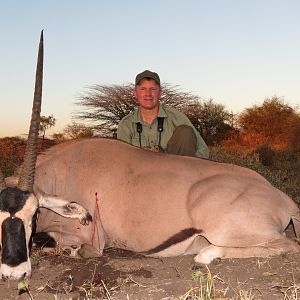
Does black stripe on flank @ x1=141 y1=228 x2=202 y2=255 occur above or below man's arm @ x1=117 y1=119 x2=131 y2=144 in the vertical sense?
below

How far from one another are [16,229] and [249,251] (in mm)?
1704

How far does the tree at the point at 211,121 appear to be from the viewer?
20.8m

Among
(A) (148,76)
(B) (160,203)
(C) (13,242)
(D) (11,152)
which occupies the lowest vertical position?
(D) (11,152)

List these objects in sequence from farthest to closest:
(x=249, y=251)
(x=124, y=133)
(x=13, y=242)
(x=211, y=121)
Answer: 1. (x=211, y=121)
2. (x=124, y=133)
3. (x=249, y=251)
4. (x=13, y=242)

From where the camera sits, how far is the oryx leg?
13.6 feet

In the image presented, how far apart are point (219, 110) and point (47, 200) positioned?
785 inches

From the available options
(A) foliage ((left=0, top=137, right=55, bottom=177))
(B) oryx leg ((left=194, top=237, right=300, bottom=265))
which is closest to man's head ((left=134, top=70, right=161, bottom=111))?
(B) oryx leg ((left=194, top=237, right=300, bottom=265))

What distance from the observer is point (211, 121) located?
2267 cm

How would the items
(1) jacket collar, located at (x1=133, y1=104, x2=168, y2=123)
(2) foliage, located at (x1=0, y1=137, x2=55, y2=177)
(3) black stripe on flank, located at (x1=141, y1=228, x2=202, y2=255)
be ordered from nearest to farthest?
(3) black stripe on flank, located at (x1=141, y1=228, x2=202, y2=255)
(1) jacket collar, located at (x1=133, y1=104, x2=168, y2=123)
(2) foliage, located at (x1=0, y1=137, x2=55, y2=177)

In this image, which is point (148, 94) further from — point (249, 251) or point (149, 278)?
point (149, 278)

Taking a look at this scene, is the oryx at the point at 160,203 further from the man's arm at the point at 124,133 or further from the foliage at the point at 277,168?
the foliage at the point at 277,168

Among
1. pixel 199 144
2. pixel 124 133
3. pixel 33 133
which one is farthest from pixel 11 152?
pixel 33 133

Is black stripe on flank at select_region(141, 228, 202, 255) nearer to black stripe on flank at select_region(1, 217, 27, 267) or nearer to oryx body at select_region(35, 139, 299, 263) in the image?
oryx body at select_region(35, 139, 299, 263)

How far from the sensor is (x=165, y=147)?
6184mm
